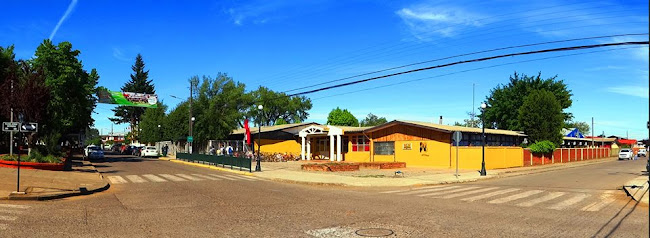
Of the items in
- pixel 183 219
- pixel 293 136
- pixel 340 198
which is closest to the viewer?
pixel 183 219

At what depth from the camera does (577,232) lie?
8062 mm

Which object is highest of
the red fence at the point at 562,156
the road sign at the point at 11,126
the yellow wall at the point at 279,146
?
the road sign at the point at 11,126

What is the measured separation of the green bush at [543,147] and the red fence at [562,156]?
451 millimetres

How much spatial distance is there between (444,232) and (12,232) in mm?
7828

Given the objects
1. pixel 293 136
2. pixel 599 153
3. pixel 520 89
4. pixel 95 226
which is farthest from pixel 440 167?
pixel 599 153

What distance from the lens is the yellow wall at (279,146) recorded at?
45.7m

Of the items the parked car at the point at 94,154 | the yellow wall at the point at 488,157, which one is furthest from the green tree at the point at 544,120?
the parked car at the point at 94,154

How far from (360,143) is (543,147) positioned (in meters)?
A: 16.5

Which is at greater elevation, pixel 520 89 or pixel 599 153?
pixel 520 89

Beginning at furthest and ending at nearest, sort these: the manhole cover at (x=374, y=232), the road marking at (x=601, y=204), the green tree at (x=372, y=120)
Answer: the green tree at (x=372, y=120) < the road marking at (x=601, y=204) < the manhole cover at (x=374, y=232)

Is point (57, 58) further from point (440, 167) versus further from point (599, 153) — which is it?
point (599, 153)

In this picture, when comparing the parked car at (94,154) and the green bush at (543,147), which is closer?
the green bush at (543,147)

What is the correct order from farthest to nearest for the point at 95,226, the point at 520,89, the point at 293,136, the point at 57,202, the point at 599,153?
the point at 599,153 < the point at 520,89 < the point at 293,136 < the point at 57,202 < the point at 95,226

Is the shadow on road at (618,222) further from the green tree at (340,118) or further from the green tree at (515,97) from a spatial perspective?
the green tree at (340,118)
